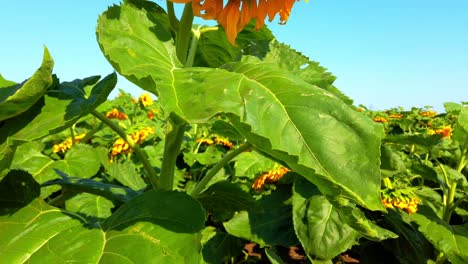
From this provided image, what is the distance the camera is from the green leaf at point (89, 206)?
7.39 ft

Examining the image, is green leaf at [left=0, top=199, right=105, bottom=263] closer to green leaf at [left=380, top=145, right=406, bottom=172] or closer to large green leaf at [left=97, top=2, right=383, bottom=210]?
large green leaf at [left=97, top=2, right=383, bottom=210]

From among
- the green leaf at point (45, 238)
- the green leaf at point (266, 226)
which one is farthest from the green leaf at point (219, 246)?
the green leaf at point (45, 238)

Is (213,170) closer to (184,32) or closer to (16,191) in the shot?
(184,32)

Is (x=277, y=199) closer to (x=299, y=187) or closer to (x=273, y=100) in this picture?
(x=299, y=187)

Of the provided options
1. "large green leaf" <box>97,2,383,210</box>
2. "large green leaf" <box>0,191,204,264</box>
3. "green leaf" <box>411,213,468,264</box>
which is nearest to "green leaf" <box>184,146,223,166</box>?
"green leaf" <box>411,213,468,264</box>

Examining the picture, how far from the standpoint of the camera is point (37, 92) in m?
1.17

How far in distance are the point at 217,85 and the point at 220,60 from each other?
685 mm

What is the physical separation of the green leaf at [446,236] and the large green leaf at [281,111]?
5.14ft

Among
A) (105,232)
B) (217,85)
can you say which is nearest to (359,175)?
(217,85)

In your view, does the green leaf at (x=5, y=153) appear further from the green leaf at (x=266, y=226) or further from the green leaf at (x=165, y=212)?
the green leaf at (x=266, y=226)

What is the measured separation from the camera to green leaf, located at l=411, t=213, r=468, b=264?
2.19 m

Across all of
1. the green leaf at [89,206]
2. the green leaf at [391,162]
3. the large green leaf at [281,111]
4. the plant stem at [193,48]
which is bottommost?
the green leaf at [89,206]

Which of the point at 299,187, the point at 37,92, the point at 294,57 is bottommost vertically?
the point at 299,187

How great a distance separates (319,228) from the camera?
6.70 ft
